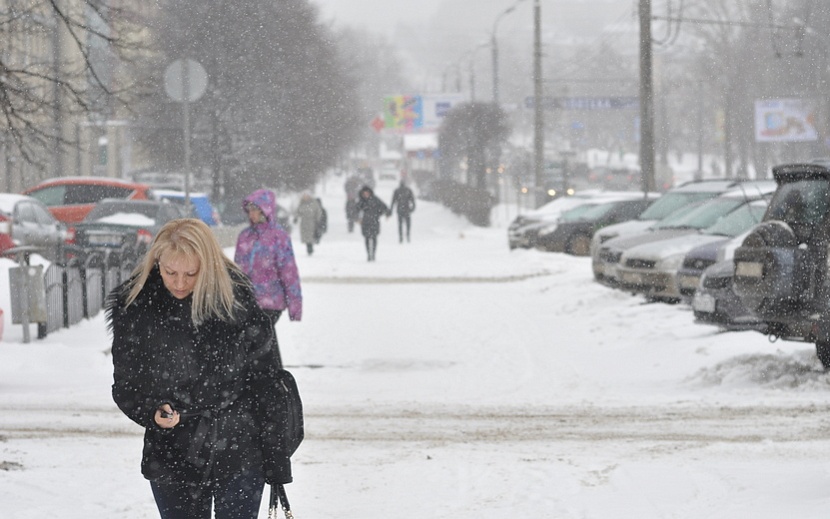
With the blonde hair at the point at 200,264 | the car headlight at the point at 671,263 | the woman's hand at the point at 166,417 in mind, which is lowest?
the woman's hand at the point at 166,417

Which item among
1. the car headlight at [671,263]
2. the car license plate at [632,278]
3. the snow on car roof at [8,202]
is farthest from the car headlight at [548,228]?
the car headlight at [671,263]

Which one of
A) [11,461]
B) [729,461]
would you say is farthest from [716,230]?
[11,461]

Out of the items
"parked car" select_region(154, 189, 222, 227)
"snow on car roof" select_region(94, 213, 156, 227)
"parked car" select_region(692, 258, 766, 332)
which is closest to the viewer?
"parked car" select_region(692, 258, 766, 332)

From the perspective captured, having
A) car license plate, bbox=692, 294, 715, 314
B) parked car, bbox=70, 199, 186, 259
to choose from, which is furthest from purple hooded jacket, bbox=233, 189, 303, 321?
parked car, bbox=70, 199, 186, 259

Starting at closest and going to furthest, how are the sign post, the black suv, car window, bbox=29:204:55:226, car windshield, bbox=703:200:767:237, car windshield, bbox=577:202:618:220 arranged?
the black suv, the sign post, car windshield, bbox=703:200:767:237, car window, bbox=29:204:55:226, car windshield, bbox=577:202:618:220

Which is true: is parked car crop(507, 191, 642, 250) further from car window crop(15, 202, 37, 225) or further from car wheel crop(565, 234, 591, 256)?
car window crop(15, 202, 37, 225)

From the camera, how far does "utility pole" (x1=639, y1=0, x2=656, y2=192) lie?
1201 inches

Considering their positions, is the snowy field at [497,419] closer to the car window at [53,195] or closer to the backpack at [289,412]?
the backpack at [289,412]

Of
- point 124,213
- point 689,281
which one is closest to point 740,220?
point 689,281

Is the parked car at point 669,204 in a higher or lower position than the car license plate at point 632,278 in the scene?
higher

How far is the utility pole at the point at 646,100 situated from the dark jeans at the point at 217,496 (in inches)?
1044

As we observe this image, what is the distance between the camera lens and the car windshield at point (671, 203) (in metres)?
23.0

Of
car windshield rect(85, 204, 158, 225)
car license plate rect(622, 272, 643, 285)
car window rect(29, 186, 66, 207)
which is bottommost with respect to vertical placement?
car license plate rect(622, 272, 643, 285)

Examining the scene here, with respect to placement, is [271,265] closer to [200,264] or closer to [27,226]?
[200,264]
